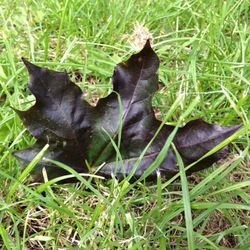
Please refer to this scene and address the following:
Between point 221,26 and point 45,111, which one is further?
point 221,26

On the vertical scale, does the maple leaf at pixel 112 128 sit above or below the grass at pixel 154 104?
above

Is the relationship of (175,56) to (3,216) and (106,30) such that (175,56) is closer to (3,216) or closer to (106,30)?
(106,30)

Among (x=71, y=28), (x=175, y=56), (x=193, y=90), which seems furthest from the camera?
(x=71, y=28)

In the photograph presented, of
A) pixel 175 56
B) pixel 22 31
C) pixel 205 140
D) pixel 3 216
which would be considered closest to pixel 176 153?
pixel 205 140

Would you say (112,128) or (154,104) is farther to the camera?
(154,104)
